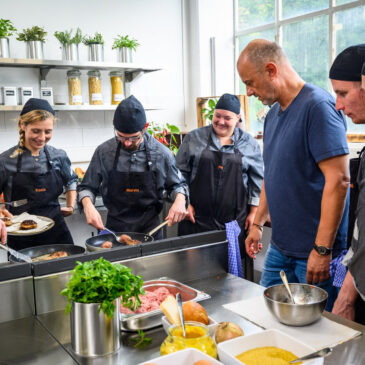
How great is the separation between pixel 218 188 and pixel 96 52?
6.91 ft

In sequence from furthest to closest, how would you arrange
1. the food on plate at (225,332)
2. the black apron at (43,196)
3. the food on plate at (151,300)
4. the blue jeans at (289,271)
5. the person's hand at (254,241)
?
1. the black apron at (43,196)
2. the person's hand at (254,241)
3. the blue jeans at (289,271)
4. the food on plate at (151,300)
5. the food on plate at (225,332)

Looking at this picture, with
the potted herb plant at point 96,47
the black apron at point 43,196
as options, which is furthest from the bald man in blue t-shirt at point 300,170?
the potted herb plant at point 96,47

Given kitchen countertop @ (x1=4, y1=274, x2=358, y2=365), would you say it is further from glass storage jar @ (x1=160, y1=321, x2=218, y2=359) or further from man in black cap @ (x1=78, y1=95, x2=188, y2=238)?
man in black cap @ (x1=78, y1=95, x2=188, y2=238)

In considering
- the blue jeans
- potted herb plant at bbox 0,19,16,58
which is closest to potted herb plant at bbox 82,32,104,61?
potted herb plant at bbox 0,19,16,58

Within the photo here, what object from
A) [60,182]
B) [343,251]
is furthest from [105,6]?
[343,251]

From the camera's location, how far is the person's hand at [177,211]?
2.43 m

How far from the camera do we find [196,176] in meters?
3.21

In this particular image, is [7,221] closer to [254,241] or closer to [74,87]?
[254,241]

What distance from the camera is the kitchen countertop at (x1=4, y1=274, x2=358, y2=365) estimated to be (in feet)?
3.97

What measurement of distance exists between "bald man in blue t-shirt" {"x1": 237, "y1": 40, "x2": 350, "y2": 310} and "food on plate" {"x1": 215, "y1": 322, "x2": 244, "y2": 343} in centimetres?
67

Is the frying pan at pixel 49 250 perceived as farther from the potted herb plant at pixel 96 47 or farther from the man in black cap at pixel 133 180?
the potted herb plant at pixel 96 47

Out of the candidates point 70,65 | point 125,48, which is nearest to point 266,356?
point 70,65

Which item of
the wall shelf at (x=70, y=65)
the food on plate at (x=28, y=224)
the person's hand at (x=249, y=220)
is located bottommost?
the person's hand at (x=249, y=220)

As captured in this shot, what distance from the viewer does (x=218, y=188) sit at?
3.17 meters
